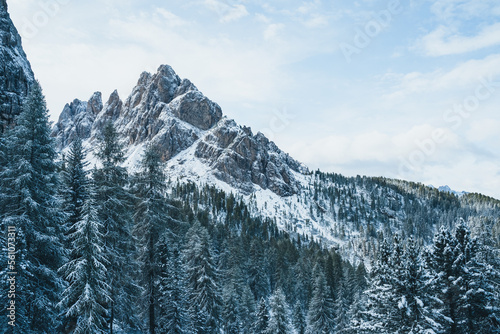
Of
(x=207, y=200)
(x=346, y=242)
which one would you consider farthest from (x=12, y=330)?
(x=346, y=242)

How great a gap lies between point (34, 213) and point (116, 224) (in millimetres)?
4617

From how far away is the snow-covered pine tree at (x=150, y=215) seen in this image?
23.4 m

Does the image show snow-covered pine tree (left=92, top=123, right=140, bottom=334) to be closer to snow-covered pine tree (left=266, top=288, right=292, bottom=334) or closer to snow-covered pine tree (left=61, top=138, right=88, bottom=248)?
snow-covered pine tree (left=61, top=138, right=88, bottom=248)

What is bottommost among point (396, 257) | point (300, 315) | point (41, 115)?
point (300, 315)

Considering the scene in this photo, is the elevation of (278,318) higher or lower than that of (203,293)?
lower

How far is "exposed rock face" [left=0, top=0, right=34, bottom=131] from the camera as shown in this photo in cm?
→ 3378

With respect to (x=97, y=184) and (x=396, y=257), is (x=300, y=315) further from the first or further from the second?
(x=97, y=184)

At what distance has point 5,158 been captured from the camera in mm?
18688

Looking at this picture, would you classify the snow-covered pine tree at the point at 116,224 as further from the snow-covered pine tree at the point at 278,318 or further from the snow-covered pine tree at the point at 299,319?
the snow-covered pine tree at the point at 299,319

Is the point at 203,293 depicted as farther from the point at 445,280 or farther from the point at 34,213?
the point at 445,280

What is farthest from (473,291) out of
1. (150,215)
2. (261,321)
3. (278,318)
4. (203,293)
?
(261,321)

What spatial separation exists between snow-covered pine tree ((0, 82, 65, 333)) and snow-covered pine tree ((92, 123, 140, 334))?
2.64 meters

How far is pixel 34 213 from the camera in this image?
18016mm

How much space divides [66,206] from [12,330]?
7.96 meters
